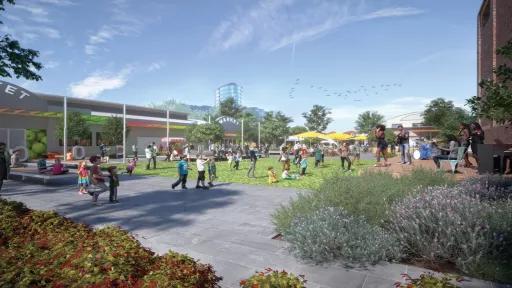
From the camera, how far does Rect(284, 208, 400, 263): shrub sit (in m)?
4.84

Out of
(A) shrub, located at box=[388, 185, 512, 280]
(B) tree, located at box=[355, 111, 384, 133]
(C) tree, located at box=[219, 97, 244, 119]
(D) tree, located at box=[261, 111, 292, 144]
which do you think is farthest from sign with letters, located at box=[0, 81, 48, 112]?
(B) tree, located at box=[355, 111, 384, 133]

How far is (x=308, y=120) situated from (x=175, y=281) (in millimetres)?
87079

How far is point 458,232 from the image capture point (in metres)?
4.55

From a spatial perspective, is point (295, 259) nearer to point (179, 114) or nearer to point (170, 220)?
point (170, 220)

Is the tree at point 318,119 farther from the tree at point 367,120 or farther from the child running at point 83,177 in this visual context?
the child running at point 83,177

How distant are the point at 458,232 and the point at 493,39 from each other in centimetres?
2353

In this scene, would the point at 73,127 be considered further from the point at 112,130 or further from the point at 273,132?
the point at 273,132

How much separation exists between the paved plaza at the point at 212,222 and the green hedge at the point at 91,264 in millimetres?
1299

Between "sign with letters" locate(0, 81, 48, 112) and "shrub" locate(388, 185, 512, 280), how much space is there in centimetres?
3366

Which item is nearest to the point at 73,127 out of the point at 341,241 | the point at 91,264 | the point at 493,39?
the point at 341,241

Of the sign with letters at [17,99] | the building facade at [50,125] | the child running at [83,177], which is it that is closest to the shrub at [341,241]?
the child running at [83,177]

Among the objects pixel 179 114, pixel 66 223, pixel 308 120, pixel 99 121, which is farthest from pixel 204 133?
pixel 308 120

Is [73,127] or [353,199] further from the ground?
[73,127]

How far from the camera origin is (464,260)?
14.7 ft
